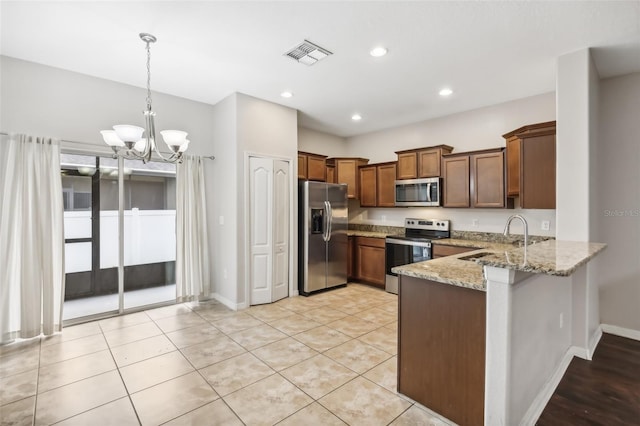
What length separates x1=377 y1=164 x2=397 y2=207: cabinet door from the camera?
5461 mm

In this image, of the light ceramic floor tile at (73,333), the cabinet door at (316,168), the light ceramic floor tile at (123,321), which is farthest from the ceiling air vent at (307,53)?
the light ceramic floor tile at (73,333)

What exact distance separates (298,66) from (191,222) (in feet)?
8.33

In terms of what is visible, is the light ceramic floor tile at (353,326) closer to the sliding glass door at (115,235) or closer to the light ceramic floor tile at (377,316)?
the light ceramic floor tile at (377,316)

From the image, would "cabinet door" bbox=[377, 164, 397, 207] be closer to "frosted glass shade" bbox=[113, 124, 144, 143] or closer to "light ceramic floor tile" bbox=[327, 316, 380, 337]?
"light ceramic floor tile" bbox=[327, 316, 380, 337]

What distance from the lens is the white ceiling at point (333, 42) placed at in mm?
2342

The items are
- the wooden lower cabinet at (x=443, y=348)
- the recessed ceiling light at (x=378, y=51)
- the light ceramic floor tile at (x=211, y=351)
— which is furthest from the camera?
the recessed ceiling light at (x=378, y=51)

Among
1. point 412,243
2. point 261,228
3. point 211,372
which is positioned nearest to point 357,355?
point 211,372

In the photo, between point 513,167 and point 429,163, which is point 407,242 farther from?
point 513,167

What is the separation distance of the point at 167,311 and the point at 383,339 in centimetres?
285

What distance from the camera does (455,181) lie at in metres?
4.62

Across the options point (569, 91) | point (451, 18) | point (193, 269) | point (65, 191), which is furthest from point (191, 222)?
point (569, 91)

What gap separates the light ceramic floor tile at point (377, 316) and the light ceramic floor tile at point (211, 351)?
160cm

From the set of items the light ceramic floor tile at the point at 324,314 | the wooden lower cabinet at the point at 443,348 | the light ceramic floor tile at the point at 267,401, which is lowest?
the light ceramic floor tile at the point at 267,401

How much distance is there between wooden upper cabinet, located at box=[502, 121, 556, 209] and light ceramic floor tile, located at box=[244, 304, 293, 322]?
10.7 feet
